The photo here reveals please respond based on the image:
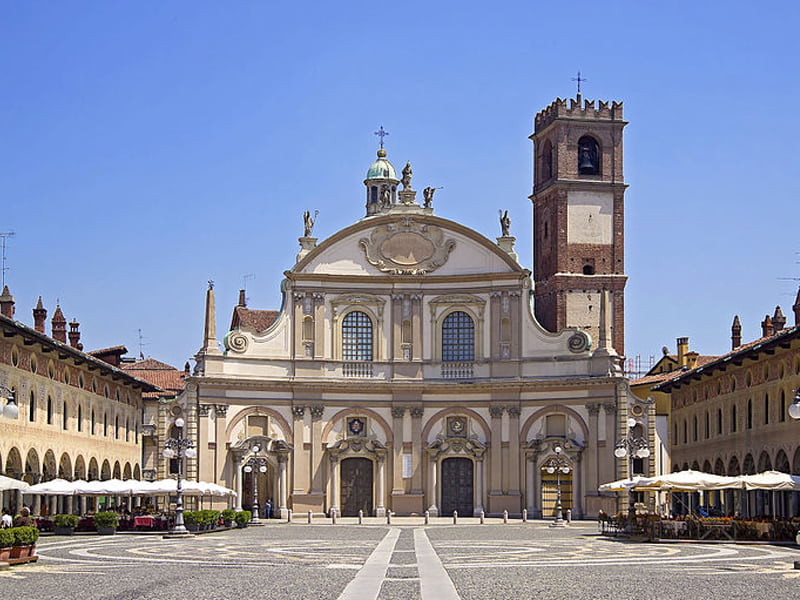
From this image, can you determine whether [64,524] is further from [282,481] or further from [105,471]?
[282,481]

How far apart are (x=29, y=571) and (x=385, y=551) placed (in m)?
11.3

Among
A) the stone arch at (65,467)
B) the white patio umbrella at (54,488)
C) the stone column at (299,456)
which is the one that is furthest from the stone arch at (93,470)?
the stone column at (299,456)

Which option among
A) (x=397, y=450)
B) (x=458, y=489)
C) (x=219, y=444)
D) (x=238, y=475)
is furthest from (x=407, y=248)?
(x=238, y=475)

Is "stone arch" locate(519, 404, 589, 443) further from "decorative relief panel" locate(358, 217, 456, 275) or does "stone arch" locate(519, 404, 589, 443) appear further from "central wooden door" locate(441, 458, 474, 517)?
"decorative relief panel" locate(358, 217, 456, 275)

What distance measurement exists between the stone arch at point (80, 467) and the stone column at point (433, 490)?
1854cm

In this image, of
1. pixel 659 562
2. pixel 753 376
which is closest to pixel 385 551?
pixel 659 562

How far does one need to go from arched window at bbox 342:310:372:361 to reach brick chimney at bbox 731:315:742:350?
24991 millimetres

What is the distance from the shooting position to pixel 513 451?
71.3m

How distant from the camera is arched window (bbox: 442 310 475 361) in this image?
72875 millimetres

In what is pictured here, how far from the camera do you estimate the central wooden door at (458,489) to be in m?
72.0

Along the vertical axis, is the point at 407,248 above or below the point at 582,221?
below

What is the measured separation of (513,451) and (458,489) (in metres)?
3.49

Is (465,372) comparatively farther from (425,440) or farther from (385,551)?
(385,551)

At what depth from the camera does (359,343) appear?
72938 millimetres
